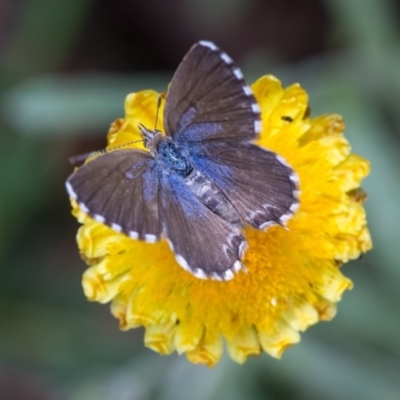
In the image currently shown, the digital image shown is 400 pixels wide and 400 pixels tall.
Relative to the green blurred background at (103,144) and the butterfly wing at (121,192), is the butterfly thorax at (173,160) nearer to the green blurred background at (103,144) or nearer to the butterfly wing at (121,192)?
the butterfly wing at (121,192)

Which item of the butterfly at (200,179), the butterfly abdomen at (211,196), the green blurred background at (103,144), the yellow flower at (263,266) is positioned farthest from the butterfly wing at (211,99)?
the green blurred background at (103,144)

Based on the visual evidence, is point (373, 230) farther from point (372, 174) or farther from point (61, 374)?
point (61, 374)

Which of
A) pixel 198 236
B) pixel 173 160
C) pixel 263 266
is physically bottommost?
pixel 263 266

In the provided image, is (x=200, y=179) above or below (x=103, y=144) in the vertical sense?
above

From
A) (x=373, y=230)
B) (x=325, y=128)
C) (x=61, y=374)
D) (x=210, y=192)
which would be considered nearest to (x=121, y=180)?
(x=210, y=192)

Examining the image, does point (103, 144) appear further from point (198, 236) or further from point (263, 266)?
point (198, 236)

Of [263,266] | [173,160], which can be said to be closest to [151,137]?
[173,160]

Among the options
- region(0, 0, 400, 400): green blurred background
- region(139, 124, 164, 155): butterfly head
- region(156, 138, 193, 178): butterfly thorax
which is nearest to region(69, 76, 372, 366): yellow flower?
region(139, 124, 164, 155): butterfly head

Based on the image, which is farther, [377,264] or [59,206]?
[59,206]
